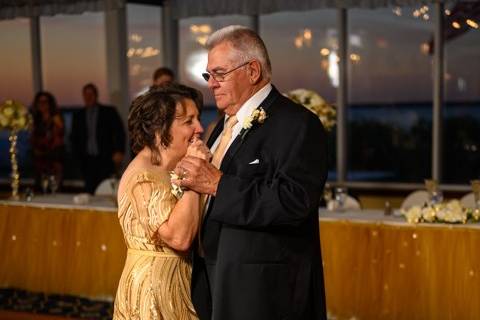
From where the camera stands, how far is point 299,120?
2797mm

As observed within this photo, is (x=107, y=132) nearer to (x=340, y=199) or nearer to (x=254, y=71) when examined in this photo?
(x=340, y=199)

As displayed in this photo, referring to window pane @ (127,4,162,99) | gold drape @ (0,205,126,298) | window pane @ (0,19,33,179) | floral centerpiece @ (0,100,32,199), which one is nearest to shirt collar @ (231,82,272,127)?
gold drape @ (0,205,126,298)

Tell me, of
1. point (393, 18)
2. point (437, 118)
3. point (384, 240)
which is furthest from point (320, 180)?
point (393, 18)

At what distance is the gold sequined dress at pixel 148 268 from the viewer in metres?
3.03

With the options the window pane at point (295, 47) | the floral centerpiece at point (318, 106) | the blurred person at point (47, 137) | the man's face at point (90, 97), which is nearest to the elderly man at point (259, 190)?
the floral centerpiece at point (318, 106)

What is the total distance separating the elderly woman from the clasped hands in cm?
27

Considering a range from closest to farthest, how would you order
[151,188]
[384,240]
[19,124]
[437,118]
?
[151,188], [384,240], [19,124], [437,118]

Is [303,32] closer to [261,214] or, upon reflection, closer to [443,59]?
[443,59]

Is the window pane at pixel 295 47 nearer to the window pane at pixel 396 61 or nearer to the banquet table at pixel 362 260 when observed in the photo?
the window pane at pixel 396 61

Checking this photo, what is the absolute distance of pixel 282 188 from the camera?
2680 mm

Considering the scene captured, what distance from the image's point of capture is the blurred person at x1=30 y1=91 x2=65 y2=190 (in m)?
9.50

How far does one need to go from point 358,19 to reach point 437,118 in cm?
295

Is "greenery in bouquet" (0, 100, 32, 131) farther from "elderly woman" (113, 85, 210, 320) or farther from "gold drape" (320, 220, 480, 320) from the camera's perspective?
"elderly woman" (113, 85, 210, 320)

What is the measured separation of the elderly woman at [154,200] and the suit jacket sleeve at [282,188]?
334mm
